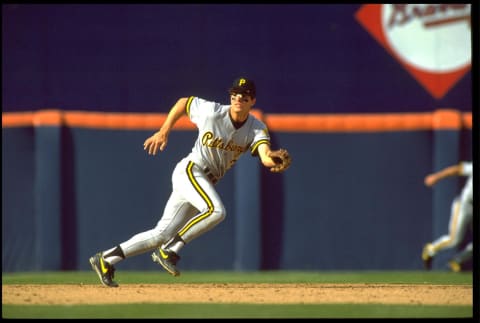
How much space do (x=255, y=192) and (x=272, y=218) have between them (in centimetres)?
28

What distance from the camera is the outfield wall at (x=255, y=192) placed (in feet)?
31.0

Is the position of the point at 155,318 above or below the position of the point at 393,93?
below

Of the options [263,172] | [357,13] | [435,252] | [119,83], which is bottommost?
[435,252]

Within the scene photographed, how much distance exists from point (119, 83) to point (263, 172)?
2416mm

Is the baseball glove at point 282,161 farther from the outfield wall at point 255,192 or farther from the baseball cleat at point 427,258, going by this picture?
the baseball cleat at point 427,258

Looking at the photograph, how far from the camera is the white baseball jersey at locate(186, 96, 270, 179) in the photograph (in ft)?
21.6

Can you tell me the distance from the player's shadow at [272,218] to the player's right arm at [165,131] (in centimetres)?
302

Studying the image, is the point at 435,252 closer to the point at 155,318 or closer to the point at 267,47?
the point at 267,47

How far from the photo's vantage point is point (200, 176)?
6602 mm

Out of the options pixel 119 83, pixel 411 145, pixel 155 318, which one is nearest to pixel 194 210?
pixel 155 318

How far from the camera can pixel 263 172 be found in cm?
962

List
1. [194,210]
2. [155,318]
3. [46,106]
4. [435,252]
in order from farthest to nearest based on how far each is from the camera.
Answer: [46,106] < [435,252] < [194,210] < [155,318]

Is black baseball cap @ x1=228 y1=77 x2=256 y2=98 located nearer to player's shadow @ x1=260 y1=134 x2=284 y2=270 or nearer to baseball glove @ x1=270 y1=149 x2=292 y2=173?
baseball glove @ x1=270 y1=149 x2=292 y2=173

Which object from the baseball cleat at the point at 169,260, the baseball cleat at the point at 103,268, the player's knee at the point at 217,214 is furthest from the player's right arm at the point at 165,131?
the baseball cleat at the point at 103,268
